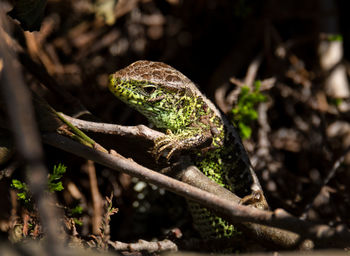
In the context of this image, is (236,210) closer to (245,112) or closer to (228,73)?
(245,112)

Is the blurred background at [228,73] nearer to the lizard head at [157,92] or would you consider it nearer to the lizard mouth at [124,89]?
the lizard head at [157,92]

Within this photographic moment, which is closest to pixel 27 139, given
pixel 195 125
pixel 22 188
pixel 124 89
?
pixel 22 188

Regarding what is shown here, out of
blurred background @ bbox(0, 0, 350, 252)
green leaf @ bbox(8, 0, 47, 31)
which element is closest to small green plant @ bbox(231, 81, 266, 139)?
blurred background @ bbox(0, 0, 350, 252)

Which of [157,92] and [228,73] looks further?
[228,73]

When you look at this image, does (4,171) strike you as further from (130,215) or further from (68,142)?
(130,215)

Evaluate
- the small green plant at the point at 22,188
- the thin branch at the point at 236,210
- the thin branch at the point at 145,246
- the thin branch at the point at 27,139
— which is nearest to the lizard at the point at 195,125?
the thin branch at the point at 145,246

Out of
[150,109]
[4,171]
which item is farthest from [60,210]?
[150,109]

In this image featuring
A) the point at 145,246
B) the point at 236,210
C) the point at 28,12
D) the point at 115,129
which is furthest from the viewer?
the point at 145,246
